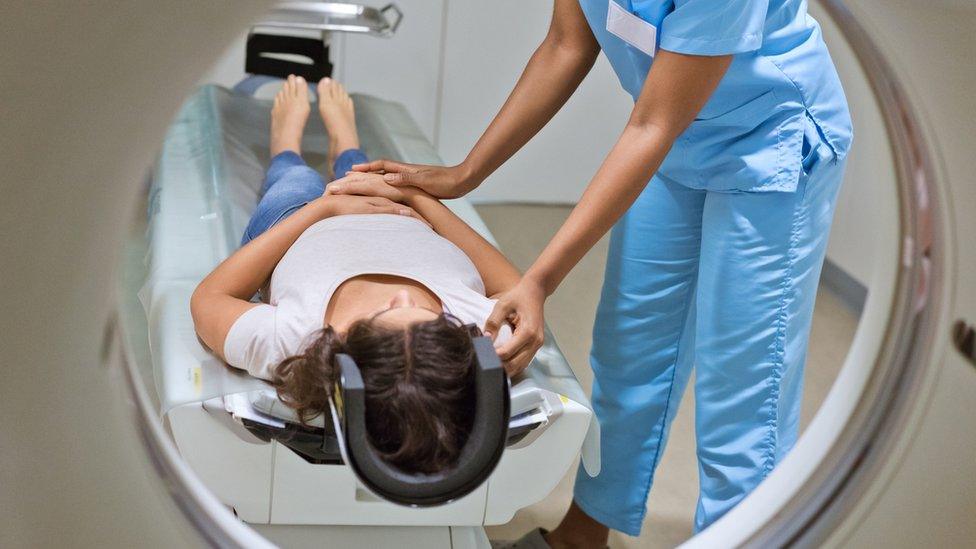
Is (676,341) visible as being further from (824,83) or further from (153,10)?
(153,10)

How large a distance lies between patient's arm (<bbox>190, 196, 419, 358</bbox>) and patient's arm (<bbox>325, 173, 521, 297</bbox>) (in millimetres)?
25

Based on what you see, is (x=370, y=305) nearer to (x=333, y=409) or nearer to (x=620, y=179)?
(x=333, y=409)

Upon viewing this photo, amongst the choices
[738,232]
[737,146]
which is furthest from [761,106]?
[738,232]

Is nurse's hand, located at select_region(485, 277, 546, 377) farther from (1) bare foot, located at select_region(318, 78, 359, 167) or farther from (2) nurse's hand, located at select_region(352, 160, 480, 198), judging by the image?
(1) bare foot, located at select_region(318, 78, 359, 167)

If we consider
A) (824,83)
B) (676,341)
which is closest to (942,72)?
(824,83)

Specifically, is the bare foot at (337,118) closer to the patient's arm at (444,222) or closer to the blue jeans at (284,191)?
the blue jeans at (284,191)

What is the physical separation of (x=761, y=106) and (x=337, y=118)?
1298 mm

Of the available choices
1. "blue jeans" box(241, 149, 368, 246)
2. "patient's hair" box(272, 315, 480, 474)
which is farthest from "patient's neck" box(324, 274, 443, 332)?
"blue jeans" box(241, 149, 368, 246)

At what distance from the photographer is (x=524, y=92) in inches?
73.7

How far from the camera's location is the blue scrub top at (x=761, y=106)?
1.66 meters

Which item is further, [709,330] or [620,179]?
[709,330]

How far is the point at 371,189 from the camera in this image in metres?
2.00

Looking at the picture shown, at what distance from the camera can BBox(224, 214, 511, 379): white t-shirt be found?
1.58 metres

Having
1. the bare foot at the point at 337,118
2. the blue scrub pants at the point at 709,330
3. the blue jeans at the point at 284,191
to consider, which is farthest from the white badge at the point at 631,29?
the bare foot at the point at 337,118
